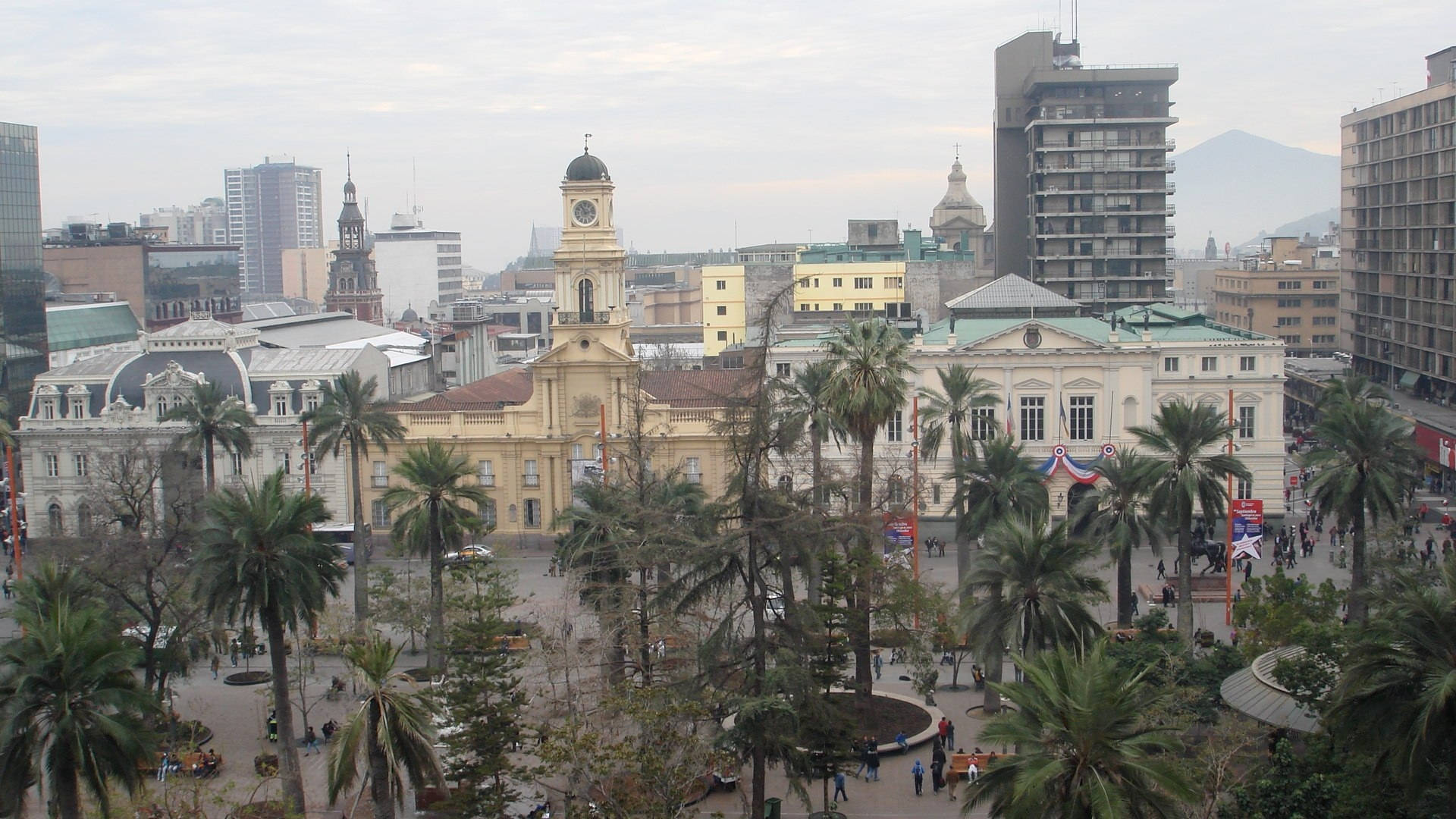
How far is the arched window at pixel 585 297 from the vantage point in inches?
2714

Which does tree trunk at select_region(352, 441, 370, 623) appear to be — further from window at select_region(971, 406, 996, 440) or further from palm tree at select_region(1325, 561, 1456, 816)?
palm tree at select_region(1325, 561, 1456, 816)

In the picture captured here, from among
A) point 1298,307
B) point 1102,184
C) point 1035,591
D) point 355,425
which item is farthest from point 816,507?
point 1298,307

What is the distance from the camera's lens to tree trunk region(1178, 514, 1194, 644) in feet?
148

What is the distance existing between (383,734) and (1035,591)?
15.0 metres

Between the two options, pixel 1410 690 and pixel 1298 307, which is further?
pixel 1298 307

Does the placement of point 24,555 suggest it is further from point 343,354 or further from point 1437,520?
point 1437,520

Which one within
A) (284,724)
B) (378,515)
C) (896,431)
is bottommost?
(284,724)

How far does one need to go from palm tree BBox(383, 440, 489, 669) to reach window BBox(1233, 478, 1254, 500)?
3794 centimetres

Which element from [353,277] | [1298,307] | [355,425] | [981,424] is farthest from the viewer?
[353,277]

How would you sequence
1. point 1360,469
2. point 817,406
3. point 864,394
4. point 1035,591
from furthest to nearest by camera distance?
point 817,406 → point 1360,469 → point 864,394 → point 1035,591

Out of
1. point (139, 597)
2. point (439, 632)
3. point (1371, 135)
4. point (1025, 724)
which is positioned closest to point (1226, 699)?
point (1025, 724)

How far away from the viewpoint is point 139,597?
43.6 metres

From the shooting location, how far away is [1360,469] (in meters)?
43.5

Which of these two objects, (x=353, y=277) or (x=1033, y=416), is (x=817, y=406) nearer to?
(x=1033, y=416)
